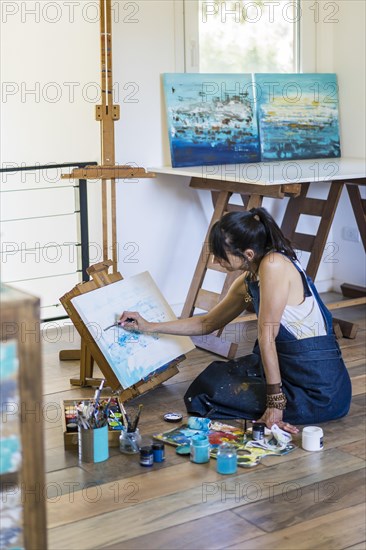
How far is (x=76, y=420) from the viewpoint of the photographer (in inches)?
125

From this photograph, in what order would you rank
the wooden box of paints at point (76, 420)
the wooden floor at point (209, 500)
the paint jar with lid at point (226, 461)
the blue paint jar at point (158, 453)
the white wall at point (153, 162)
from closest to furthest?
the wooden floor at point (209, 500)
the paint jar with lid at point (226, 461)
the blue paint jar at point (158, 453)
the wooden box of paints at point (76, 420)
the white wall at point (153, 162)

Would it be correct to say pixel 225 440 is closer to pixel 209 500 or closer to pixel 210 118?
pixel 209 500

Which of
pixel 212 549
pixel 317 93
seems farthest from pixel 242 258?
pixel 317 93

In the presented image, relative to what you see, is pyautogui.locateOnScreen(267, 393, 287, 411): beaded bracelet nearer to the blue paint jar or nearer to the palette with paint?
the palette with paint

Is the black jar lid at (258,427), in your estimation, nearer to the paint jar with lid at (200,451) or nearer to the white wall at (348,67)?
the paint jar with lid at (200,451)

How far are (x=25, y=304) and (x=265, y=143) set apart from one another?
11.1 ft

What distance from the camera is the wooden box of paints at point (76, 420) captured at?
3076mm

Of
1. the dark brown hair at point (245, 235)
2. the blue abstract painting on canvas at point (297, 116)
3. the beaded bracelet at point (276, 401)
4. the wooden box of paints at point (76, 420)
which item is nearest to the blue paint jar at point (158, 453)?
the wooden box of paints at point (76, 420)

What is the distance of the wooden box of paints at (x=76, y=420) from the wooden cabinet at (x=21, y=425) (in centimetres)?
121

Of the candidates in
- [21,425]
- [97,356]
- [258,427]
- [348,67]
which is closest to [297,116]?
[348,67]

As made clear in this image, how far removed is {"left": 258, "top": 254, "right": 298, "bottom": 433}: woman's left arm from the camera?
318 centimetres

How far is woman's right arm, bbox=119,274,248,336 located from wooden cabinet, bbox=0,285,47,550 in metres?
1.63

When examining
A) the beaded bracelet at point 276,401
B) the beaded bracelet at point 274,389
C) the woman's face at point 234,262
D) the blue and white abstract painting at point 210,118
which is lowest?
the beaded bracelet at point 276,401

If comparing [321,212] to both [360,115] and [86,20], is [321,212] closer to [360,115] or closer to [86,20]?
[360,115]
